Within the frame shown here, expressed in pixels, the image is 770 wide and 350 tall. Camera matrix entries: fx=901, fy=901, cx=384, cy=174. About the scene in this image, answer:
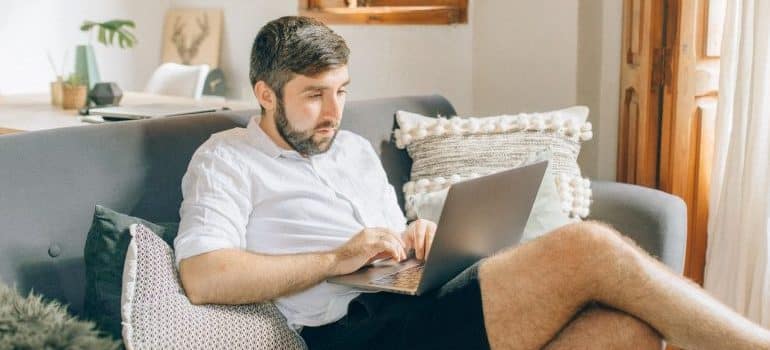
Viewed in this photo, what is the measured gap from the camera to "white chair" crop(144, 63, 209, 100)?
428cm

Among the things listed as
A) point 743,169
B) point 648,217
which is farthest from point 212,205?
point 743,169

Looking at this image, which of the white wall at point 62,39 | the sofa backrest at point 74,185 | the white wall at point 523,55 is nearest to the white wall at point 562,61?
the white wall at point 523,55

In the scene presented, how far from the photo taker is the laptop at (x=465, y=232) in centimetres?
154

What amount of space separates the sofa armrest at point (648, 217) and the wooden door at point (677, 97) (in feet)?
1.04

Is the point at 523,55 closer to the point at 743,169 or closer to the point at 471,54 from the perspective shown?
the point at 471,54

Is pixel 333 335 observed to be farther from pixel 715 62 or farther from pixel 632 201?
pixel 715 62

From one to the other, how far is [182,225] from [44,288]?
0.27 metres

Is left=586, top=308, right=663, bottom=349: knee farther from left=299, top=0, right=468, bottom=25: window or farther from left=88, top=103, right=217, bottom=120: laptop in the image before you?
left=299, top=0, right=468, bottom=25: window

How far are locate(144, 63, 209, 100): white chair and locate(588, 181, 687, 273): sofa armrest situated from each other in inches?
95.0

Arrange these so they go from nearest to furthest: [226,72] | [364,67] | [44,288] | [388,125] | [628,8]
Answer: [44,288], [388,125], [628,8], [364,67], [226,72]

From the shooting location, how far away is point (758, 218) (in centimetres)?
230

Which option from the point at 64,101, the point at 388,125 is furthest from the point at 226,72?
the point at 388,125

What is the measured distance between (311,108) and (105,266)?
53 cm

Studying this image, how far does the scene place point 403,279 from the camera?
1.67m
